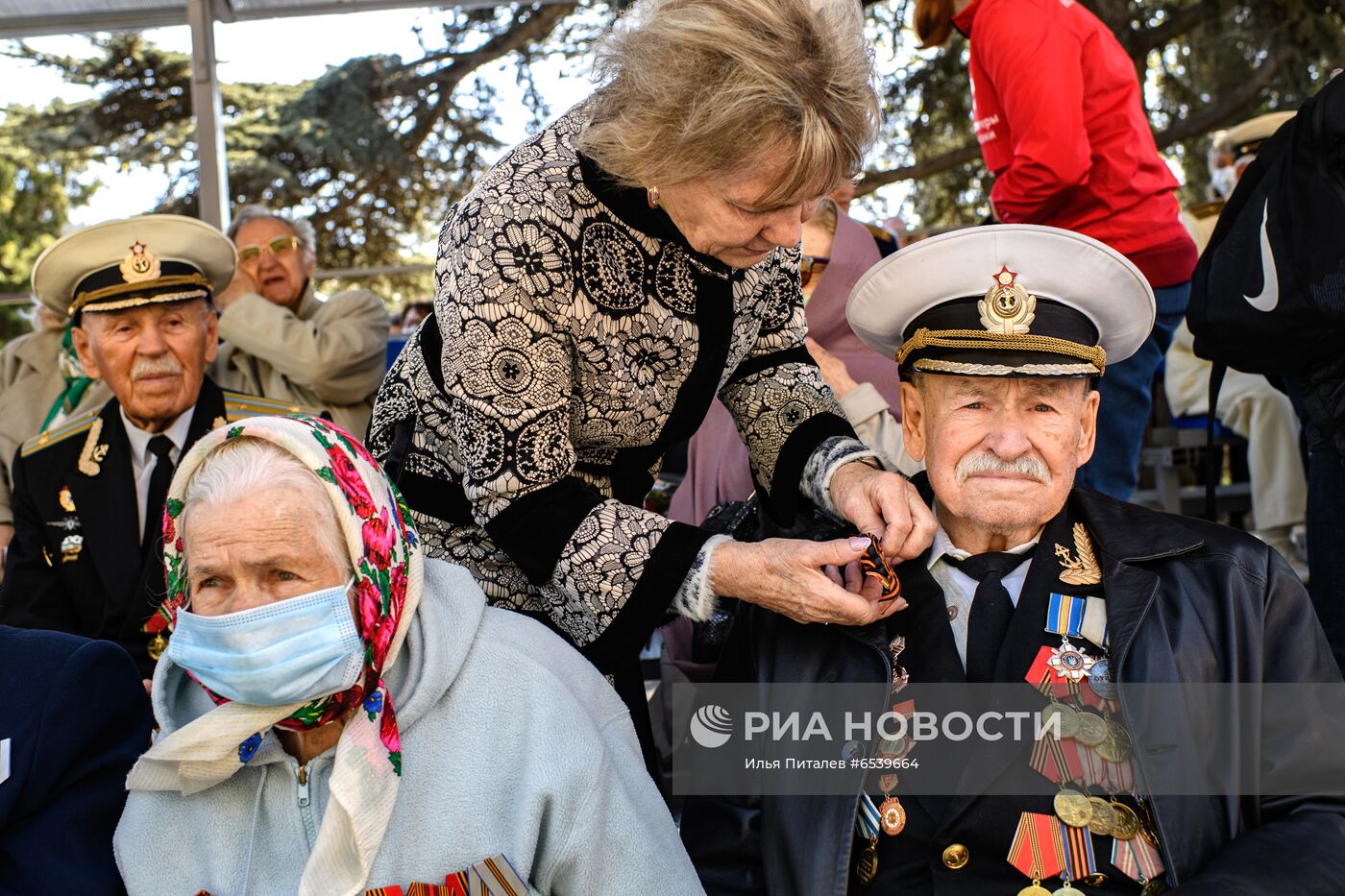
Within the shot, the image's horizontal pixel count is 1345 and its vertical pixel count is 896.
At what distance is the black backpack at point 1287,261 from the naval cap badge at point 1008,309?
0.76 meters

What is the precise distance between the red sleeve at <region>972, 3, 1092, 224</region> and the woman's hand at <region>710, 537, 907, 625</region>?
204cm

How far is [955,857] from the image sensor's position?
228cm

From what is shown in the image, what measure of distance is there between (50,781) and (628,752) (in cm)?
95

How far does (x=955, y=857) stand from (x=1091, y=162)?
244 centimetres

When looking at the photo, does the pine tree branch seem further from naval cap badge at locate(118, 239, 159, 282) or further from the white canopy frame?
naval cap badge at locate(118, 239, 159, 282)

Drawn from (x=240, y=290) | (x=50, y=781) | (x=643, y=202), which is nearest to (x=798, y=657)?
(x=643, y=202)

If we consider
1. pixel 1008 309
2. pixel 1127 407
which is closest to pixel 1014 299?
pixel 1008 309

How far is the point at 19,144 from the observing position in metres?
10.7

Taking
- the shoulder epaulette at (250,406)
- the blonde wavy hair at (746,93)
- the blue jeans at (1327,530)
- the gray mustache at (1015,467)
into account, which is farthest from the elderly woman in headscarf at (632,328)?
the shoulder epaulette at (250,406)

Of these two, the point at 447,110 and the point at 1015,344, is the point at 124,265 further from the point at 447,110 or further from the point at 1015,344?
the point at 447,110

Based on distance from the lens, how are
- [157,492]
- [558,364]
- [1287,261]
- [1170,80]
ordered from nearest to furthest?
[558,364]
[1287,261]
[157,492]
[1170,80]

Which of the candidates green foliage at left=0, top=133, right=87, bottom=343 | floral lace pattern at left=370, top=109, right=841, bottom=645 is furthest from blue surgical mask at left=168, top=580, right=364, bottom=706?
green foliage at left=0, top=133, right=87, bottom=343

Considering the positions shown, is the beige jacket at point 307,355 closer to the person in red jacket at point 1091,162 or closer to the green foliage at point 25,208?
the person in red jacket at point 1091,162

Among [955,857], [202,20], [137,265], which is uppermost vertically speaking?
[202,20]
